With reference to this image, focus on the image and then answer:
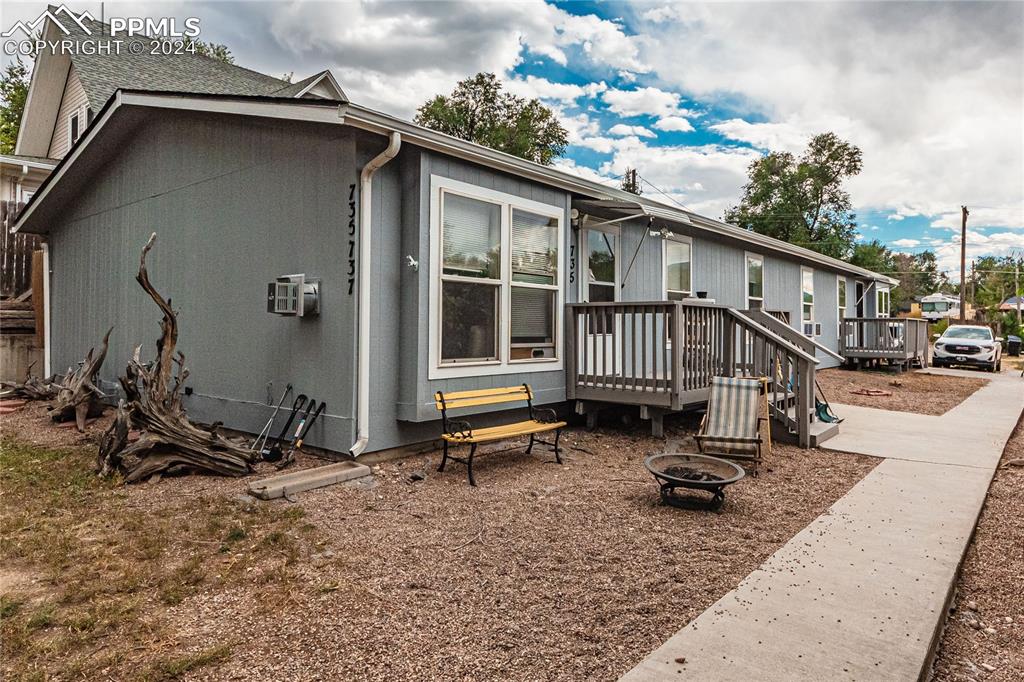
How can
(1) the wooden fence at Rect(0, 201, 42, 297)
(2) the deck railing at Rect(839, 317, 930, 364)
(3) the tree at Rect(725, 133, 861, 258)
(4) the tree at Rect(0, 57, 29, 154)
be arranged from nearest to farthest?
(1) the wooden fence at Rect(0, 201, 42, 297) → (2) the deck railing at Rect(839, 317, 930, 364) → (4) the tree at Rect(0, 57, 29, 154) → (3) the tree at Rect(725, 133, 861, 258)

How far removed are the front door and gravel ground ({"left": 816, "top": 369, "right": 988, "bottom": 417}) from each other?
184 inches

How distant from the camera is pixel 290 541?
3.59 meters

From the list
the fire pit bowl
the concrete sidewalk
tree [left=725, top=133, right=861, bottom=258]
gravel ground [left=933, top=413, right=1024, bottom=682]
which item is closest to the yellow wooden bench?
the fire pit bowl

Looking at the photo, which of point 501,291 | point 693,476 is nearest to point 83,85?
point 501,291

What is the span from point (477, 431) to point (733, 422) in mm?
2409

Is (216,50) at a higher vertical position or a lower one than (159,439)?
higher

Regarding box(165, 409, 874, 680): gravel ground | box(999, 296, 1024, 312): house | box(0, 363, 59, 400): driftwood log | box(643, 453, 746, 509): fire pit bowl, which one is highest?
box(999, 296, 1024, 312): house

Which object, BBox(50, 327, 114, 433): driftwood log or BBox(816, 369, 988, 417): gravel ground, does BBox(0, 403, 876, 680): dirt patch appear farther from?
BBox(816, 369, 988, 417): gravel ground

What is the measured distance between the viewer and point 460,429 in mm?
5137

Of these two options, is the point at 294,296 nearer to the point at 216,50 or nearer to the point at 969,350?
the point at 969,350

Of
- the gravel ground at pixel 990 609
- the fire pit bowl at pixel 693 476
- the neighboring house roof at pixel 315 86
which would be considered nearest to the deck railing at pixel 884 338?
the gravel ground at pixel 990 609

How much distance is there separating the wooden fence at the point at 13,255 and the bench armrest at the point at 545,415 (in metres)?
11.4

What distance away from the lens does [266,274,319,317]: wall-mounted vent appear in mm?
5531

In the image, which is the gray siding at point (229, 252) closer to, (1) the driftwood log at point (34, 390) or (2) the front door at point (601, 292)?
(1) the driftwood log at point (34, 390)
